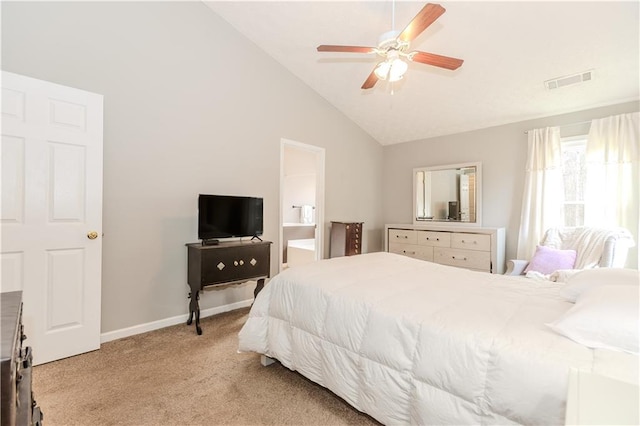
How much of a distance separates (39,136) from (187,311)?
194cm

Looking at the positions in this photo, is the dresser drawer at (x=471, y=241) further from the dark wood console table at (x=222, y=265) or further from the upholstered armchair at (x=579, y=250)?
the dark wood console table at (x=222, y=265)

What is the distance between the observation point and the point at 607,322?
106 centimetres

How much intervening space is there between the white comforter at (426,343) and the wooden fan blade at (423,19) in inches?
64.6

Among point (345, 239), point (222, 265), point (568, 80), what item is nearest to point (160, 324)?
point (222, 265)

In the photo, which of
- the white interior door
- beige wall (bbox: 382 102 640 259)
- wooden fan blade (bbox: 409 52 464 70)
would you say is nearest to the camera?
the white interior door

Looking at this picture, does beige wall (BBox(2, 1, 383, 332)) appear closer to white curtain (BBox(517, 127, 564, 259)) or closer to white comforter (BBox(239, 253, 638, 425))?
white comforter (BBox(239, 253, 638, 425))

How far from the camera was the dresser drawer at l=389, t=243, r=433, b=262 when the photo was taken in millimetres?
4445

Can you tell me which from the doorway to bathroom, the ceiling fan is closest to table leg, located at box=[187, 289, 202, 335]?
the doorway to bathroom

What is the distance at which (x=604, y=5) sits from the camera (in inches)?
92.0

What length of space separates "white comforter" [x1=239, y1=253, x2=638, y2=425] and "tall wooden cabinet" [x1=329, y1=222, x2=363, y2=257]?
→ 7.15 ft

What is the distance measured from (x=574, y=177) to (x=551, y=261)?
4.18 ft

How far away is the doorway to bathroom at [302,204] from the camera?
14.6 feet

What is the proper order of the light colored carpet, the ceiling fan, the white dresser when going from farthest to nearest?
the white dresser, the ceiling fan, the light colored carpet

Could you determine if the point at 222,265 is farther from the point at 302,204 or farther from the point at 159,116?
the point at 302,204
